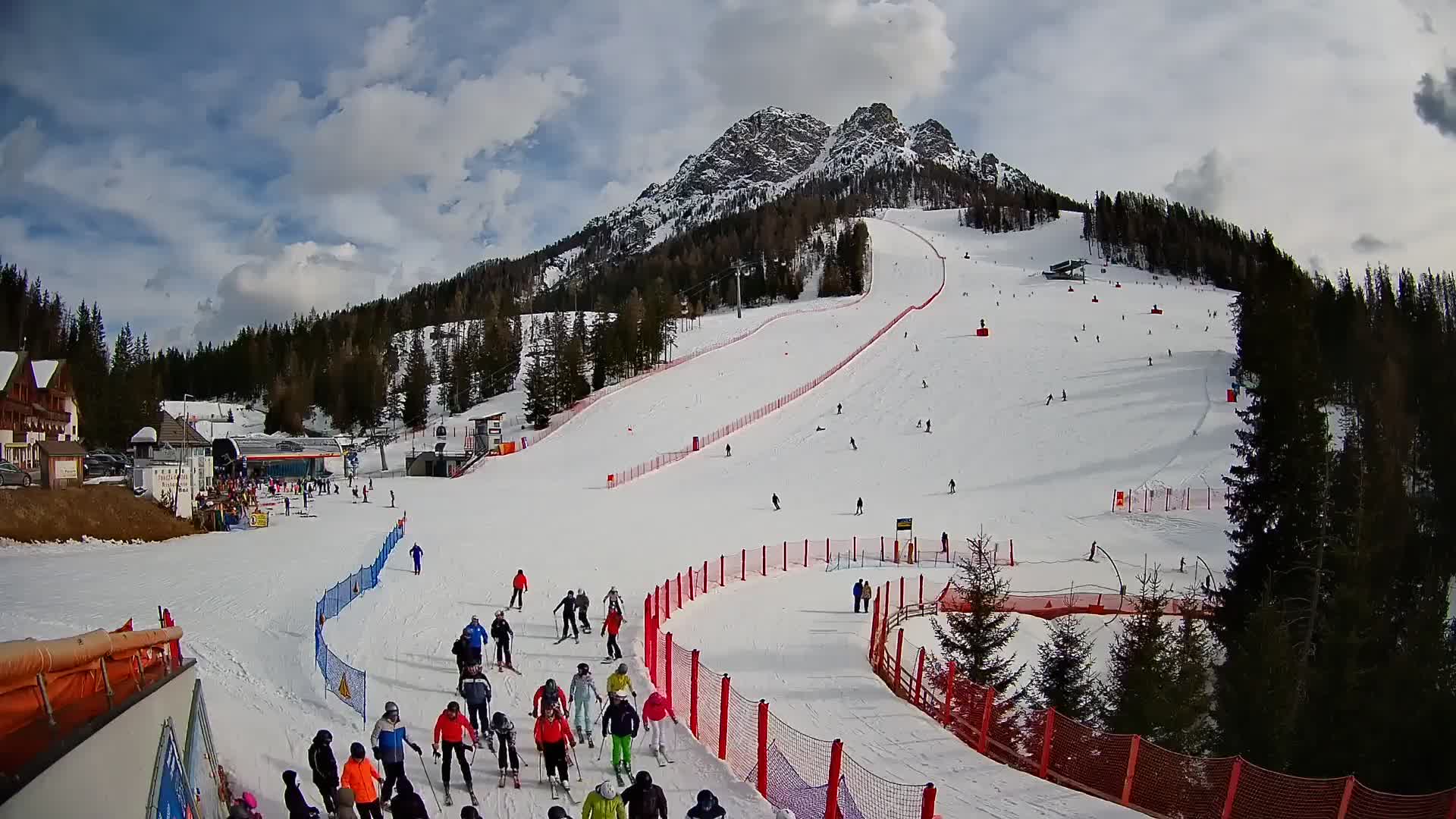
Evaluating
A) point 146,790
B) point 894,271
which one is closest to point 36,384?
point 146,790

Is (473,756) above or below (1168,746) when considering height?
above

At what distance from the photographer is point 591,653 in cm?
1573

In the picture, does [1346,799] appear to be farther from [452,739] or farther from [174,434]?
[174,434]

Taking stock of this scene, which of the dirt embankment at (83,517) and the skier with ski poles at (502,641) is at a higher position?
the dirt embankment at (83,517)

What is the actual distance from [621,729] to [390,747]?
2.54 metres

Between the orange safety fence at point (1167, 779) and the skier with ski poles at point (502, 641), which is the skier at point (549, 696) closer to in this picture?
the skier with ski poles at point (502, 641)

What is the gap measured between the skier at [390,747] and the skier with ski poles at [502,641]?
5.52 metres

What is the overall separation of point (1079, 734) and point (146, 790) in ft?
32.6

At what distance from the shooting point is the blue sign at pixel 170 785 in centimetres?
552

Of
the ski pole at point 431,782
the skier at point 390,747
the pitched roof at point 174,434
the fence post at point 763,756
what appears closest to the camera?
the skier at point 390,747

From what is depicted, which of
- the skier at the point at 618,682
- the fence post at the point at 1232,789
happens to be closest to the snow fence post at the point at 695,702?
the skier at the point at 618,682

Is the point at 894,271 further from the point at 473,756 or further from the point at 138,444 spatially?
the point at 473,756

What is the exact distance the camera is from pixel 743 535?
3178cm

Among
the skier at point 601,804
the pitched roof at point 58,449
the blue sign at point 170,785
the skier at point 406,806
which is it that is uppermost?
the pitched roof at point 58,449
